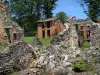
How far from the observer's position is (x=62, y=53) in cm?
1334

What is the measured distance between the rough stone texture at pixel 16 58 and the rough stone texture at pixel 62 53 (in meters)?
0.54

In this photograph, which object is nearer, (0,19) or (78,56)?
(78,56)

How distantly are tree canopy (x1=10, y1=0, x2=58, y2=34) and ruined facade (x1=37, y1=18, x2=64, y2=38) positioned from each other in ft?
18.2

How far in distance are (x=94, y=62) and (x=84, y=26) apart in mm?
39214

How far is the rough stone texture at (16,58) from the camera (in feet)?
37.2

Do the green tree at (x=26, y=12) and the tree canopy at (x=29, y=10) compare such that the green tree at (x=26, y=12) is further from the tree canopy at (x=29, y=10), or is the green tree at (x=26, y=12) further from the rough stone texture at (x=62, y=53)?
the rough stone texture at (x=62, y=53)

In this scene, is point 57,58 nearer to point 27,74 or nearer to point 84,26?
point 27,74

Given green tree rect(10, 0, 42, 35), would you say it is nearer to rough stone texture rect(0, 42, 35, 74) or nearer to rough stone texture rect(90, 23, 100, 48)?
rough stone texture rect(90, 23, 100, 48)

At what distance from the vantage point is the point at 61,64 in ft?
39.6

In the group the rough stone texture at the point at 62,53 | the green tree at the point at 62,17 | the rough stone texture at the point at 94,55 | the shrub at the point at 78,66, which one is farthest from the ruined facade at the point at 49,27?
the shrub at the point at 78,66

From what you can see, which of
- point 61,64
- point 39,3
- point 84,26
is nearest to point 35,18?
point 39,3

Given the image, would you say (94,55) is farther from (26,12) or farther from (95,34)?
(26,12)

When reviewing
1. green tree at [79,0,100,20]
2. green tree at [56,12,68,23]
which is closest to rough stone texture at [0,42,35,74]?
green tree at [79,0,100,20]

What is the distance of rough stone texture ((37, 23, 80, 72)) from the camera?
469 inches
